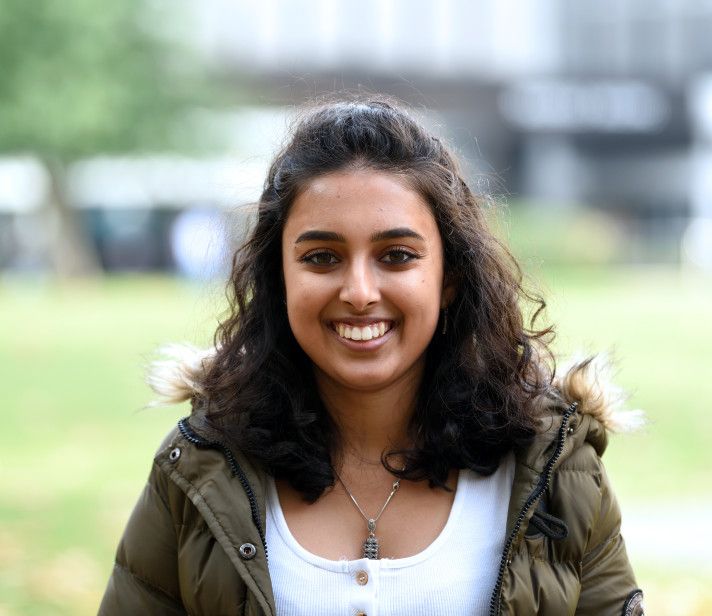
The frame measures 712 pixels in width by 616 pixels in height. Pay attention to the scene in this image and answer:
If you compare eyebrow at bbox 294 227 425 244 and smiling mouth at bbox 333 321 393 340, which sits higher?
eyebrow at bbox 294 227 425 244

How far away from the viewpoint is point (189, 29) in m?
28.2

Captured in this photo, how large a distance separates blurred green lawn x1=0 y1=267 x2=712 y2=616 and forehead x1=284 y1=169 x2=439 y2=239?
624mm

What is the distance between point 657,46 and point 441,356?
41313 mm

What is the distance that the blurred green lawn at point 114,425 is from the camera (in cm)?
550

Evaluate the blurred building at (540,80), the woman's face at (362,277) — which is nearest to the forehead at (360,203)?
the woman's face at (362,277)

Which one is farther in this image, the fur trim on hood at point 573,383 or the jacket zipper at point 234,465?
the fur trim on hood at point 573,383

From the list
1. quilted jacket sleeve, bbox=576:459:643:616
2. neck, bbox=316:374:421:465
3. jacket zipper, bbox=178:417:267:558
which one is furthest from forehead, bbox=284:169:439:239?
quilted jacket sleeve, bbox=576:459:643:616

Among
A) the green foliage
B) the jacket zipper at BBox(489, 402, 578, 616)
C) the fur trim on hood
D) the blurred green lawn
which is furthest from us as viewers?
the green foliage

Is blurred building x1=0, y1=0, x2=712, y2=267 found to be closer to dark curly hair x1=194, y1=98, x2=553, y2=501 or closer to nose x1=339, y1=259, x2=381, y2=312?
dark curly hair x1=194, y1=98, x2=553, y2=501

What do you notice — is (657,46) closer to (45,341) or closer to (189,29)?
(189,29)

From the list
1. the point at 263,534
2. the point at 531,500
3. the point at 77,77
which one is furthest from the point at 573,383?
the point at 77,77

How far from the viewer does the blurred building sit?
37.3 m

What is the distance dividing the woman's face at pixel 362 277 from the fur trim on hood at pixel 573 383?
0.37 metres

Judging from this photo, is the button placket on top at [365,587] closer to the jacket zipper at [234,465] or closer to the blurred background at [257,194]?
the jacket zipper at [234,465]
